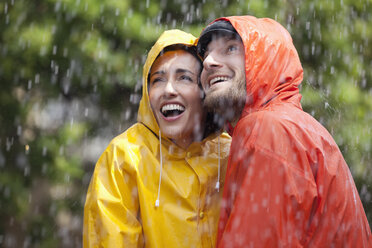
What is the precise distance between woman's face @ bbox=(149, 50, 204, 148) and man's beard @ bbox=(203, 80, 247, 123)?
1.15ft

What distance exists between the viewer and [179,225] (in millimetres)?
2822

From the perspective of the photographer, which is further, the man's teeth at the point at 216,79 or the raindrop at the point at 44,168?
the raindrop at the point at 44,168

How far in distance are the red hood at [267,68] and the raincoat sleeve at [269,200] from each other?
377 mm

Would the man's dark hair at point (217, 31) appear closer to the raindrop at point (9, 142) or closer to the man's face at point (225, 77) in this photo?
the man's face at point (225, 77)

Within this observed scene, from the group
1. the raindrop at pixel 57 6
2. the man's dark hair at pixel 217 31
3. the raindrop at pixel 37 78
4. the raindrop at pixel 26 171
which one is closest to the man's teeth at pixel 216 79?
the man's dark hair at pixel 217 31

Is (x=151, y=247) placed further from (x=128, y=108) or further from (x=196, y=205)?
(x=128, y=108)

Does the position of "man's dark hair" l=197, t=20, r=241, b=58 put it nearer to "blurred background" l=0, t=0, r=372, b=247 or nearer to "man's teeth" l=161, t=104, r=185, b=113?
"man's teeth" l=161, t=104, r=185, b=113

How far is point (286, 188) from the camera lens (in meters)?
2.12

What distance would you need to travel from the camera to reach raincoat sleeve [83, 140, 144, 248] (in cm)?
271

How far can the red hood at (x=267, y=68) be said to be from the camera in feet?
8.48

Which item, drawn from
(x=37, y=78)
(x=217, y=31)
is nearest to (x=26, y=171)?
(x=37, y=78)

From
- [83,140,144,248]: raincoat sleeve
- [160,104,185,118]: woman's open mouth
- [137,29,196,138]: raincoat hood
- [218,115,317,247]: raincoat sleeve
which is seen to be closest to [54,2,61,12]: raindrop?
[137,29,196,138]: raincoat hood

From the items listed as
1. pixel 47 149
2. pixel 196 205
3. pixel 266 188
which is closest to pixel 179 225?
pixel 196 205

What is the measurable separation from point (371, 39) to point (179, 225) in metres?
3.24
